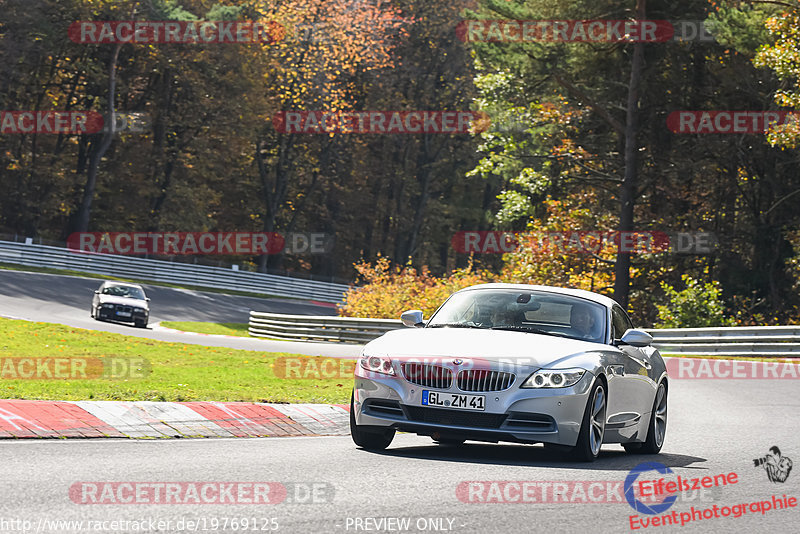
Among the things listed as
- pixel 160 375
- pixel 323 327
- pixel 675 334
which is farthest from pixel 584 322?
pixel 323 327

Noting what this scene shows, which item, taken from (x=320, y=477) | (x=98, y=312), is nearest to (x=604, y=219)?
(x=98, y=312)

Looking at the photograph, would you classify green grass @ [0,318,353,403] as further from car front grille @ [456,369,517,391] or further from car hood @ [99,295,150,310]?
car hood @ [99,295,150,310]

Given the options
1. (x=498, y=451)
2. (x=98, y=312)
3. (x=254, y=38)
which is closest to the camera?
(x=498, y=451)

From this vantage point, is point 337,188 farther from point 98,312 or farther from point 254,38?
point 98,312

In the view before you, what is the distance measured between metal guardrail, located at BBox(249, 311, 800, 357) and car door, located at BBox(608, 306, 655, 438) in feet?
55.5

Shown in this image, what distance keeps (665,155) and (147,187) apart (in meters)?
35.3

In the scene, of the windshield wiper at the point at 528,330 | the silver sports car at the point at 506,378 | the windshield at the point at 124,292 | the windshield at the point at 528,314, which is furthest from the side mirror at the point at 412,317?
the windshield at the point at 124,292

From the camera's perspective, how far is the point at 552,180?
43812 millimetres

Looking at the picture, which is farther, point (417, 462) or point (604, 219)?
point (604, 219)

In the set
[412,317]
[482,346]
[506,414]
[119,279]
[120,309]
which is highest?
[412,317]

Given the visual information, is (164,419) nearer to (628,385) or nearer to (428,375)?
(428,375)

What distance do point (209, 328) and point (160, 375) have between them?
24.2m

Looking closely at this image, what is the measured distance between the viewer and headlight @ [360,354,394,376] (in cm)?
1017

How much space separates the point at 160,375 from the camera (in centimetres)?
1752
